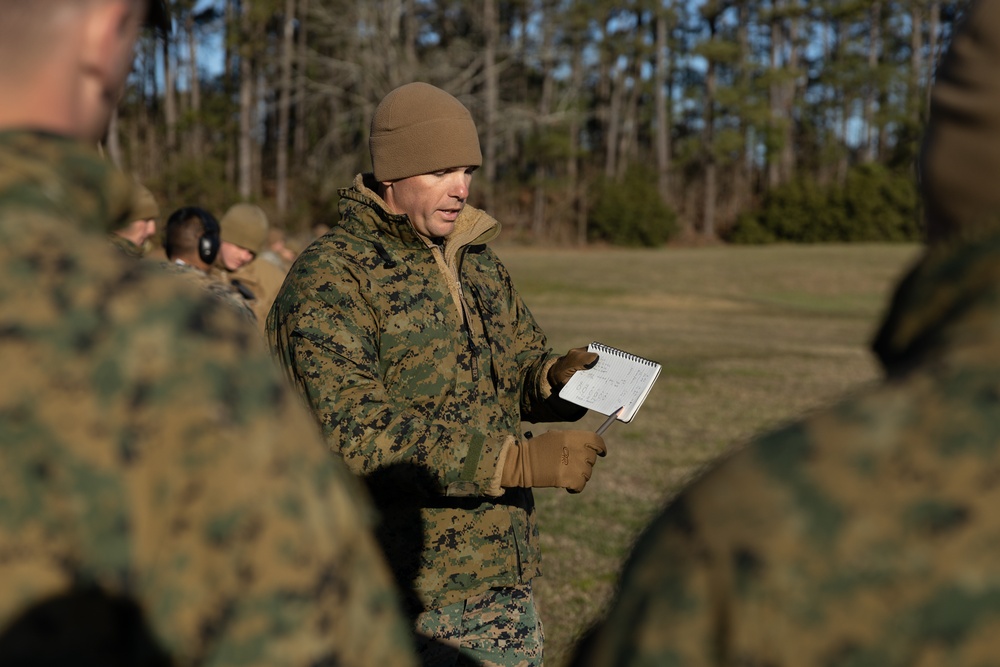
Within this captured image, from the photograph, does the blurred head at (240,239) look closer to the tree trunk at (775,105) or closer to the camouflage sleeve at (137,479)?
the camouflage sleeve at (137,479)

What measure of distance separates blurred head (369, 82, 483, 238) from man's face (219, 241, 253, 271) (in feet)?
16.0

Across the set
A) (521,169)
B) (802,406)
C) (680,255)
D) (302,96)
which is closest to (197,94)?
(302,96)

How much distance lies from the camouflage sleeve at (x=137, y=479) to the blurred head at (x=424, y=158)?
229 cm

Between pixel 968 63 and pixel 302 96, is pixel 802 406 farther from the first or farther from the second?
pixel 302 96

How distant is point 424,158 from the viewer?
11.5ft

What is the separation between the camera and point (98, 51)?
132 cm

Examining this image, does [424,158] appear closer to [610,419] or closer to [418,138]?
[418,138]

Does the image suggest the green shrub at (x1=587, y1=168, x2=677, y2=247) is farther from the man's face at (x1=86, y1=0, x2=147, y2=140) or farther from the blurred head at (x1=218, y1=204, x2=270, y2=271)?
the man's face at (x1=86, y1=0, x2=147, y2=140)

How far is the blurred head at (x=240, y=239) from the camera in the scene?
8.19 m

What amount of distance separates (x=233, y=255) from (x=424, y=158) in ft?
16.5

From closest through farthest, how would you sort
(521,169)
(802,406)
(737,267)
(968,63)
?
(968,63) < (802,406) < (737,267) < (521,169)

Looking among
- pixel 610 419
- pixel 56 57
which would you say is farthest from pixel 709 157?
pixel 56 57

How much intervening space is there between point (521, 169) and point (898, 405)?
5314 cm

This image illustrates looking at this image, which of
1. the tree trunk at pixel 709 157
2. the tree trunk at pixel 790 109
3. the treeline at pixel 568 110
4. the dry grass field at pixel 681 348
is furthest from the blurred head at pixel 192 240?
the tree trunk at pixel 790 109
